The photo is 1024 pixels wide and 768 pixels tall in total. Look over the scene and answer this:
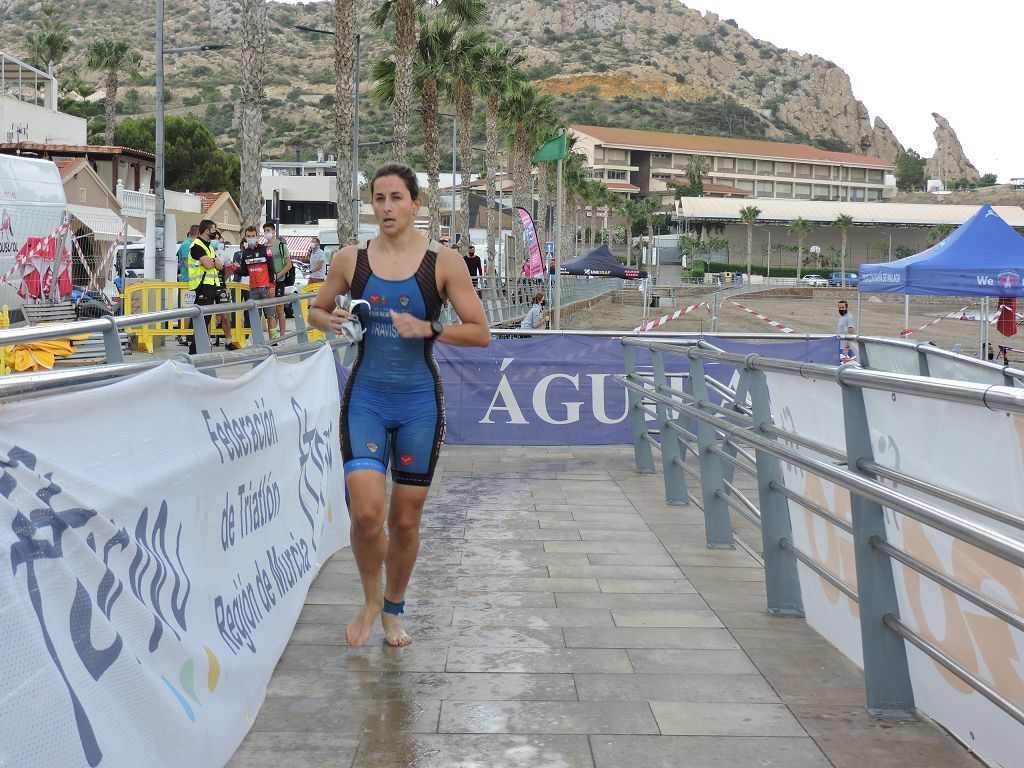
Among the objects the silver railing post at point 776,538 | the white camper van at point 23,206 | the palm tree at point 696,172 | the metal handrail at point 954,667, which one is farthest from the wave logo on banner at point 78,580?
the palm tree at point 696,172

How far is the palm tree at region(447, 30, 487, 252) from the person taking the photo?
136ft

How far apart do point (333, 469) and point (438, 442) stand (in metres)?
2.02

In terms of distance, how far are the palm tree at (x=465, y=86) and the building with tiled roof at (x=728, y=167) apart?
11343 centimetres

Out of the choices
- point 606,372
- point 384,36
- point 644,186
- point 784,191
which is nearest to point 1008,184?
point 784,191

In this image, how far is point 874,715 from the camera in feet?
14.1

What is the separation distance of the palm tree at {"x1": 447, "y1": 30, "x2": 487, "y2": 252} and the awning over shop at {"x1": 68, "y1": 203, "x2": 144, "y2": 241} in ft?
37.7

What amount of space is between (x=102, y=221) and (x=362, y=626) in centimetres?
4003

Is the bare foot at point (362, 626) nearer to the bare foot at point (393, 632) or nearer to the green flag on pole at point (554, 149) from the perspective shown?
the bare foot at point (393, 632)

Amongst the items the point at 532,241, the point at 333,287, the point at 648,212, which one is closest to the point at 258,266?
the point at 333,287

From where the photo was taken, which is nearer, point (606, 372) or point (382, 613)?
point (382, 613)

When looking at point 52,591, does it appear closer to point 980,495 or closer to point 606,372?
point 980,495

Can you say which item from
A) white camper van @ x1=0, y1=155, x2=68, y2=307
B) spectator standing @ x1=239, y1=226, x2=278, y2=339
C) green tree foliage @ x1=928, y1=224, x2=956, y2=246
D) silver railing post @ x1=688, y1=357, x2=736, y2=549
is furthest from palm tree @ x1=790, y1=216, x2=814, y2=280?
silver railing post @ x1=688, y1=357, x2=736, y2=549

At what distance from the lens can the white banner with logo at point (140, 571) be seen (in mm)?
2580

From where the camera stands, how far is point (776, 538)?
230 inches
